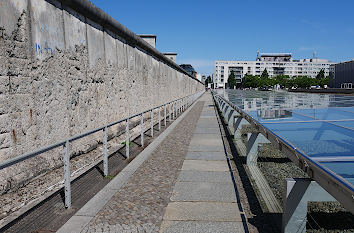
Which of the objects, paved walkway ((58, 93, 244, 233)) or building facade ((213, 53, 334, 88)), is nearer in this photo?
paved walkway ((58, 93, 244, 233))

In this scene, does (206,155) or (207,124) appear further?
(207,124)

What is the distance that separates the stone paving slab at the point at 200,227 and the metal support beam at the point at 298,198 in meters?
0.56

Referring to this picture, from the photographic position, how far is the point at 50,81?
5.20 meters

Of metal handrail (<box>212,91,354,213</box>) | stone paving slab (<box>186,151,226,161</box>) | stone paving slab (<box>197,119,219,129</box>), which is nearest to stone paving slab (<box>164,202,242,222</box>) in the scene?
metal handrail (<box>212,91,354,213</box>)

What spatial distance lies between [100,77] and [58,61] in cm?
197

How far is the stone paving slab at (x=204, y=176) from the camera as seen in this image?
516 centimetres

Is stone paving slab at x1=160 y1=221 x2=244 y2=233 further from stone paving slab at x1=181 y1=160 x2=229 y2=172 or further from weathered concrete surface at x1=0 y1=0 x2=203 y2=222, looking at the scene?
stone paving slab at x1=181 y1=160 x2=229 y2=172

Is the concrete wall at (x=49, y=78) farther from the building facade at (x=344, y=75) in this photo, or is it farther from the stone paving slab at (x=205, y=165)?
the building facade at (x=344, y=75)

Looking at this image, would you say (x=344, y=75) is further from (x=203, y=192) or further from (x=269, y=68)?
(x=203, y=192)

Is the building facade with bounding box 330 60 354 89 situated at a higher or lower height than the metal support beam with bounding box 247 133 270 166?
higher

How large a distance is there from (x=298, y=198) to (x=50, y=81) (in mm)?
4185

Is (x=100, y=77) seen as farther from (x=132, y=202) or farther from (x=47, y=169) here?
(x=132, y=202)

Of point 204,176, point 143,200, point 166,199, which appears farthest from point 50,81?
point 204,176

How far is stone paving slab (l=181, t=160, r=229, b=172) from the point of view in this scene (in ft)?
19.2
